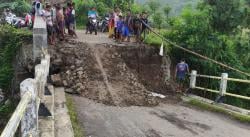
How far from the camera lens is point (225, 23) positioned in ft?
75.0

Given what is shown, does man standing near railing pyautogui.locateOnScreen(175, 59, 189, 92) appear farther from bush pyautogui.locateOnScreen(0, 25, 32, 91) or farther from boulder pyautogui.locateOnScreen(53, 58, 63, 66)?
bush pyautogui.locateOnScreen(0, 25, 32, 91)

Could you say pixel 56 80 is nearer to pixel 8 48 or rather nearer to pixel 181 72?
pixel 8 48

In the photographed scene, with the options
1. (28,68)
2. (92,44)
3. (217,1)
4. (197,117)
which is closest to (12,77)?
(28,68)

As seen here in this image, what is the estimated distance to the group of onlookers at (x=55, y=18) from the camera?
17.6 meters

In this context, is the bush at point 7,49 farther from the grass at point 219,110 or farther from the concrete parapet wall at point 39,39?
the grass at point 219,110

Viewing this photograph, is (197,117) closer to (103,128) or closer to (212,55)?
(103,128)

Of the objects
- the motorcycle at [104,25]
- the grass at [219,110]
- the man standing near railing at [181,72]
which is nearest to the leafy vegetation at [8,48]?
the man standing near railing at [181,72]

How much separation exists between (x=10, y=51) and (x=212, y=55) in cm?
894

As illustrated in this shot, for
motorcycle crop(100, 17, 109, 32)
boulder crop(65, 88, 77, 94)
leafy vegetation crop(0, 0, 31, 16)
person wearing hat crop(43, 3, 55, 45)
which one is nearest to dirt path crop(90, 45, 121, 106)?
boulder crop(65, 88, 77, 94)

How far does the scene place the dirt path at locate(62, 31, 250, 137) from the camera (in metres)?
11.4

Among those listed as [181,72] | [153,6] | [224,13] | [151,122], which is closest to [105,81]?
[151,122]

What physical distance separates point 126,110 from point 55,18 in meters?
6.57

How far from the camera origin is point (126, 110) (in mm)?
13570

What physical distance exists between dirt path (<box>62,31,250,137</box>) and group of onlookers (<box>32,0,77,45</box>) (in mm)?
1227
